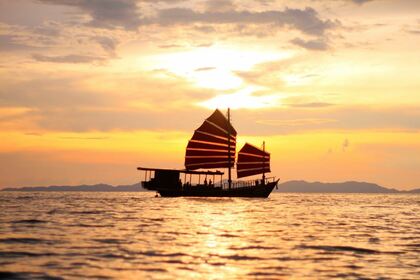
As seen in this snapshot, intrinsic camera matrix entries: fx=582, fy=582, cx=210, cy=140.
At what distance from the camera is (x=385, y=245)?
23547mm

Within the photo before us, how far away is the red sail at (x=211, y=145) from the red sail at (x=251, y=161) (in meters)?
2.88

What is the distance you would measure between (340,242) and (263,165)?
2759 inches

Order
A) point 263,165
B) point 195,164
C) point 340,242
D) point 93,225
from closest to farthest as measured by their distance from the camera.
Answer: point 340,242, point 93,225, point 195,164, point 263,165

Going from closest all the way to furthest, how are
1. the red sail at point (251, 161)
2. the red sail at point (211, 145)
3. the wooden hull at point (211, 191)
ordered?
the red sail at point (211, 145) → the wooden hull at point (211, 191) → the red sail at point (251, 161)

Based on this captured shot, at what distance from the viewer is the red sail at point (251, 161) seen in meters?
92.9

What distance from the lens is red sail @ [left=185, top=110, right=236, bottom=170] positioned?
86.6 m

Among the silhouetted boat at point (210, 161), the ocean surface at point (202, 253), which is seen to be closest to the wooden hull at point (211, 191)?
the silhouetted boat at point (210, 161)

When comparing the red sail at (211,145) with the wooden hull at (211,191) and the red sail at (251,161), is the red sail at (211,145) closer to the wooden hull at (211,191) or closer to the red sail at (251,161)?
the red sail at (251,161)

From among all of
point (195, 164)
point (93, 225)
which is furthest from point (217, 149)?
point (93, 225)

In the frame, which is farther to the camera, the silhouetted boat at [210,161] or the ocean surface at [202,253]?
the silhouetted boat at [210,161]

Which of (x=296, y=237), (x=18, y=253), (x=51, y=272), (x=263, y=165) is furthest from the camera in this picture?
(x=263, y=165)

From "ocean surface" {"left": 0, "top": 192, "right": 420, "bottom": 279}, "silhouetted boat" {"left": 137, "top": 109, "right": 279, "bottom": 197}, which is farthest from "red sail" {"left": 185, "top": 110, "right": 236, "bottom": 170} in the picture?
"ocean surface" {"left": 0, "top": 192, "right": 420, "bottom": 279}

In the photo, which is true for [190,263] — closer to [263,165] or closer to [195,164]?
[195,164]

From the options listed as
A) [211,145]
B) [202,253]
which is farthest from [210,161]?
[202,253]
